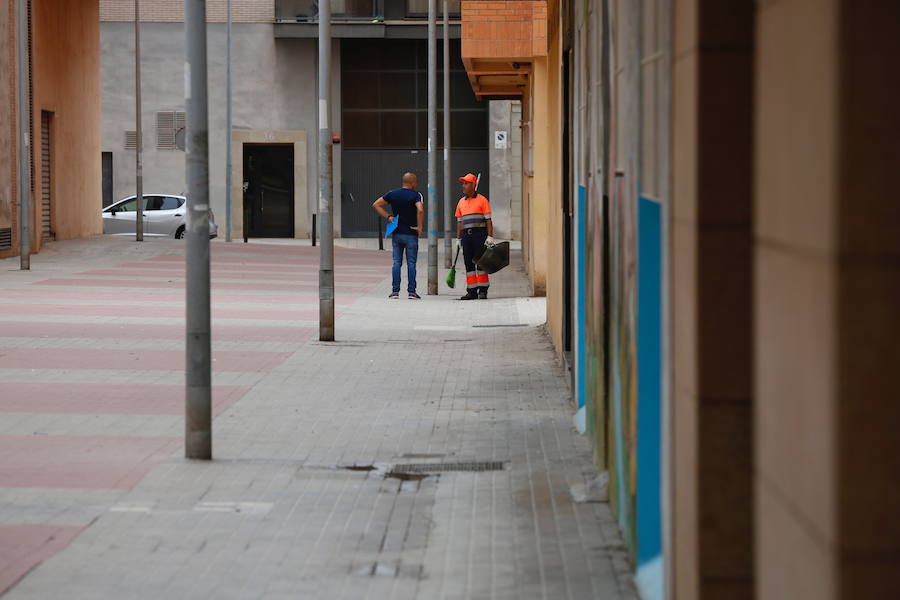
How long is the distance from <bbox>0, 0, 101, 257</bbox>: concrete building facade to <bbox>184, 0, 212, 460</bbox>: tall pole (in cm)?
2198

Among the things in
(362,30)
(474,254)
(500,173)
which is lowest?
(474,254)

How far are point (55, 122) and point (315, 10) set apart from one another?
14643 millimetres

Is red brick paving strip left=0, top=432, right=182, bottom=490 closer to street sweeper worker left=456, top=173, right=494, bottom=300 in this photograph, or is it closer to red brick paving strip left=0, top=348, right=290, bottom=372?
red brick paving strip left=0, top=348, right=290, bottom=372

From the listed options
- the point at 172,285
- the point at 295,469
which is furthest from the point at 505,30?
the point at 295,469

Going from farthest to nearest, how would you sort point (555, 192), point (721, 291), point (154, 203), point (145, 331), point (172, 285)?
point (154, 203), point (172, 285), point (145, 331), point (555, 192), point (721, 291)

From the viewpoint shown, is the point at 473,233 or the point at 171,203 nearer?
the point at 473,233

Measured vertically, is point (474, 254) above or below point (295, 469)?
above

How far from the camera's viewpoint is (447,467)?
894 centimetres

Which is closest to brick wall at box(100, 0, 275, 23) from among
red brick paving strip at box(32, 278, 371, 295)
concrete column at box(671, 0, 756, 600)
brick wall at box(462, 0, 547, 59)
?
red brick paving strip at box(32, 278, 371, 295)

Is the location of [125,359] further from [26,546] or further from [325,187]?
[26,546]

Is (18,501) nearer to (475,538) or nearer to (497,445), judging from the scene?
(475,538)

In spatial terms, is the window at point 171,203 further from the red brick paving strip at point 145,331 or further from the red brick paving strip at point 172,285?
the red brick paving strip at point 145,331

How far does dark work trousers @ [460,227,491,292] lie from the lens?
923 inches

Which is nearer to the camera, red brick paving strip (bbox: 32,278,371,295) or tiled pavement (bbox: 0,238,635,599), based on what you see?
tiled pavement (bbox: 0,238,635,599)
